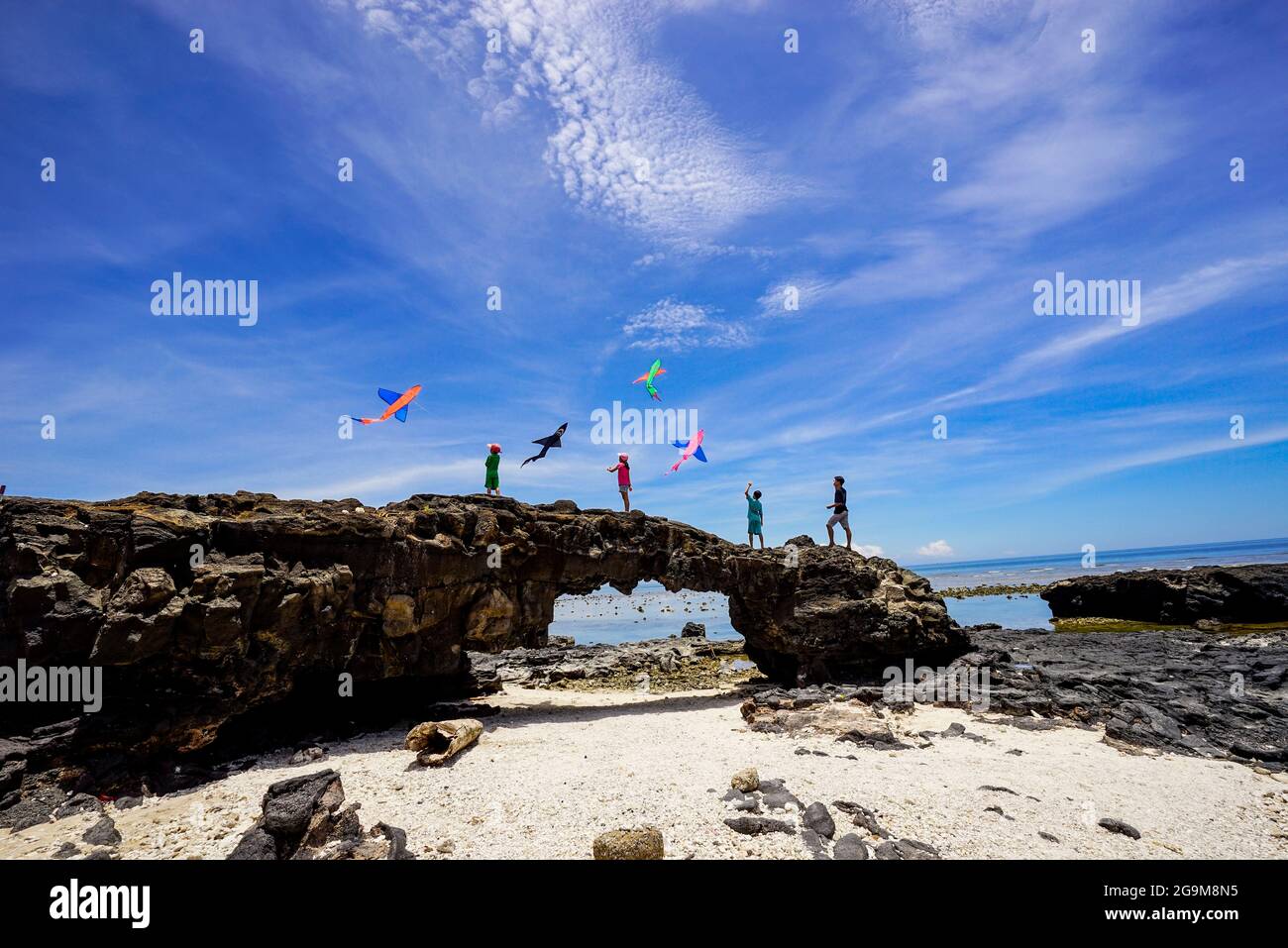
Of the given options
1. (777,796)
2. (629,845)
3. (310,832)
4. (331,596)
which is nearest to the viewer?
(629,845)

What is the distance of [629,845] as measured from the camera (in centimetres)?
893

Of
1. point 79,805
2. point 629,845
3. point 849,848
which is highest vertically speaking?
point 629,845

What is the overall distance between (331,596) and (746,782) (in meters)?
11.3

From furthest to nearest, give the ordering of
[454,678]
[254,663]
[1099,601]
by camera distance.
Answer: [1099,601]
[454,678]
[254,663]

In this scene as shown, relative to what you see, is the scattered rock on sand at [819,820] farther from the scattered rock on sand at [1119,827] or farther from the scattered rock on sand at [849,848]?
the scattered rock on sand at [1119,827]

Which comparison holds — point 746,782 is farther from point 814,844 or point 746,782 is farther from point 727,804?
point 814,844

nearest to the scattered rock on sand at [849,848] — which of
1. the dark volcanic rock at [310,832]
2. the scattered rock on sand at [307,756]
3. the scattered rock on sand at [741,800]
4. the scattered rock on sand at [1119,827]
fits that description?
the scattered rock on sand at [741,800]

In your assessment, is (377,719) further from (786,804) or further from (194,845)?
(786,804)

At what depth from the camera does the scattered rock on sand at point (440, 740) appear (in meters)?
14.2

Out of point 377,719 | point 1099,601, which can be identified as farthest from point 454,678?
point 1099,601

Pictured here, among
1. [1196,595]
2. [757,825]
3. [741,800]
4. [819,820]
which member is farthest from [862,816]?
[1196,595]

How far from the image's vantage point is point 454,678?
21.5 m
